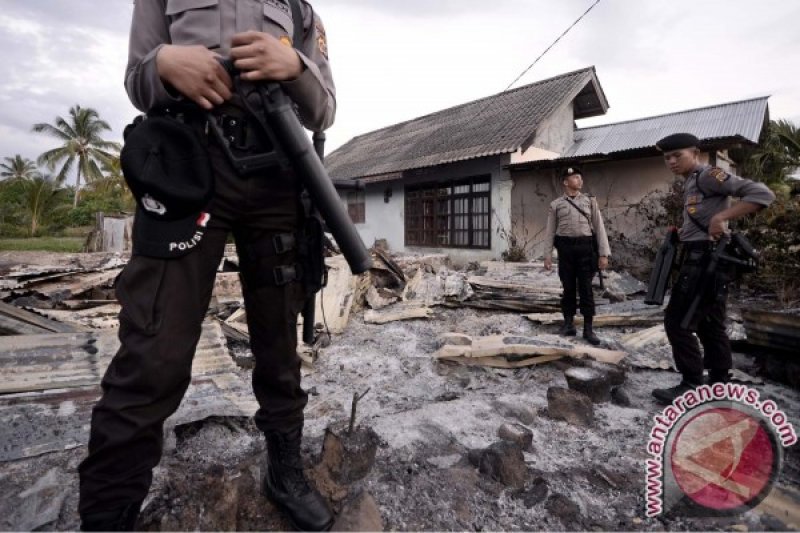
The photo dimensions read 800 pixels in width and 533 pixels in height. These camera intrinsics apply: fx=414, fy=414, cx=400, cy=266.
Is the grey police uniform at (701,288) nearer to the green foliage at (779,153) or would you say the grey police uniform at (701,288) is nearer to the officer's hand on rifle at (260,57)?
the officer's hand on rifle at (260,57)

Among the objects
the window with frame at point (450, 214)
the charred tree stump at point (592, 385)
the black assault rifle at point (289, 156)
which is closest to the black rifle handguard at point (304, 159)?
the black assault rifle at point (289, 156)

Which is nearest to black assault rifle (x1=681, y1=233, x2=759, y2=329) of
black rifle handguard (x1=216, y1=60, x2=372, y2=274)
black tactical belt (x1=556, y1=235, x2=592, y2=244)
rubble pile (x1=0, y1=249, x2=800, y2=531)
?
rubble pile (x1=0, y1=249, x2=800, y2=531)

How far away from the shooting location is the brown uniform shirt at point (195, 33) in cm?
127

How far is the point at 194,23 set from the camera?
4.40ft

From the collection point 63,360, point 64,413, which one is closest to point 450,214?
point 63,360

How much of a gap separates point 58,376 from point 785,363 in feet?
17.9

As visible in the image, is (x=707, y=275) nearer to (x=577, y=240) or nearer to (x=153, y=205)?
(x=577, y=240)

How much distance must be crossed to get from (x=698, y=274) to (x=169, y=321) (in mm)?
3246

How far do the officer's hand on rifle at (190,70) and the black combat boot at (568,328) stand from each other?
4.58 m

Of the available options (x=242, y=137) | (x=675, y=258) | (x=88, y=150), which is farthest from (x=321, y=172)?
(x=88, y=150)

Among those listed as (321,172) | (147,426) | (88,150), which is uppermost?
(88,150)

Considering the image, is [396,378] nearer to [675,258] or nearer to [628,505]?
[628,505]

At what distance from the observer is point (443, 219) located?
41.0 feet

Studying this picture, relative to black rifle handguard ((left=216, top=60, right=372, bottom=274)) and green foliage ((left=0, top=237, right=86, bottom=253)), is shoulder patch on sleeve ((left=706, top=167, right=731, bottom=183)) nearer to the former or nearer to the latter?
black rifle handguard ((left=216, top=60, right=372, bottom=274))
